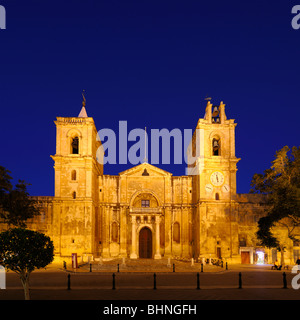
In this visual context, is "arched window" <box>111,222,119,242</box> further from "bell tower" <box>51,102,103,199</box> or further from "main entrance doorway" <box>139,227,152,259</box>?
"bell tower" <box>51,102,103,199</box>

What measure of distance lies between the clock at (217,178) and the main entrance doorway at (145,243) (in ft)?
35.3

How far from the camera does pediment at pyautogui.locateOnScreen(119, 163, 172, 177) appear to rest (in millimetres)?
53694

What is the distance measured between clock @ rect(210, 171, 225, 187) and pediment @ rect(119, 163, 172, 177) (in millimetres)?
6278

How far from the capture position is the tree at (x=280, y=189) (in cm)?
3859

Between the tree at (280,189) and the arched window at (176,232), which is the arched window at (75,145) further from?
the tree at (280,189)

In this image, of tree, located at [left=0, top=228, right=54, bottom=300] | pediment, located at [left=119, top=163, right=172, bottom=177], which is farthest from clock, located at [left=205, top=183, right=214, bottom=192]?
tree, located at [left=0, top=228, right=54, bottom=300]

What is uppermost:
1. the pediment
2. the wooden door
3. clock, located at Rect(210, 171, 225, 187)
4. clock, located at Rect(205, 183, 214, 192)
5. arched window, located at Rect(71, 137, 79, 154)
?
arched window, located at Rect(71, 137, 79, 154)

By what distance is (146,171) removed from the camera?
54.1 m

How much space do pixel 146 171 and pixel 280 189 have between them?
63.2 ft

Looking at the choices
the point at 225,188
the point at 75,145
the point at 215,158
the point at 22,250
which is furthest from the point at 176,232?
the point at 22,250

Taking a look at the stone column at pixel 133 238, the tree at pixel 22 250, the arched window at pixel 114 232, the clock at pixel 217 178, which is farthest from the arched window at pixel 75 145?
the tree at pixel 22 250

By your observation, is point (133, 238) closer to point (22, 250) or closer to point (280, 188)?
point (280, 188)
